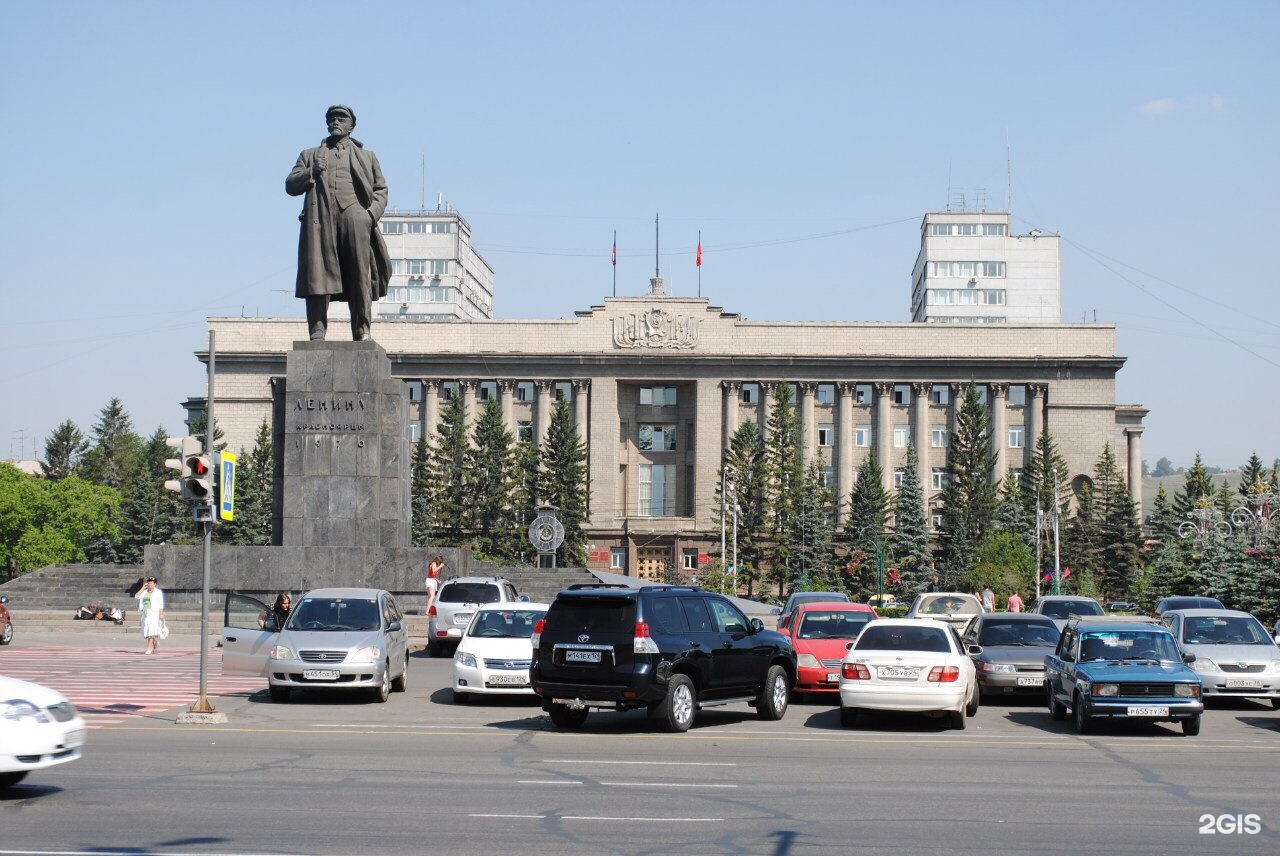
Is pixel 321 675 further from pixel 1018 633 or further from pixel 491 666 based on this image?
pixel 1018 633

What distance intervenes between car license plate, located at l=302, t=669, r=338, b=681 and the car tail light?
5446mm

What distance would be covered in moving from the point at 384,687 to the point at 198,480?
454 cm

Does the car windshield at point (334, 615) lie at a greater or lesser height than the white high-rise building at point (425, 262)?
lesser

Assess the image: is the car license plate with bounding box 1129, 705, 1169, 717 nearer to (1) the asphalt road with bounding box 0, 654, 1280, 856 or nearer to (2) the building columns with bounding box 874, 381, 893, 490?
(1) the asphalt road with bounding box 0, 654, 1280, 856

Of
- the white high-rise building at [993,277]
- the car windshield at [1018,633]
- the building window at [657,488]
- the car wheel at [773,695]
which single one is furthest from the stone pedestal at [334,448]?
the white high-rise building at [993,277]

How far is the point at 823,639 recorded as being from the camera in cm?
2402

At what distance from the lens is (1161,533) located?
95688mm

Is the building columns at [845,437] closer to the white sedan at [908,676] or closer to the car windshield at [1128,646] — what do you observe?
the car windshield at [1128,646]

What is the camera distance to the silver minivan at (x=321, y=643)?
2148 cm

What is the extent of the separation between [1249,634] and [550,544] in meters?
40.5

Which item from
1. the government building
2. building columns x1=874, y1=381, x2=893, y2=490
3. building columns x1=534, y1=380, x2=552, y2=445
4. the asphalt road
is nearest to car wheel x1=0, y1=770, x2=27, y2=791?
the asphalt road

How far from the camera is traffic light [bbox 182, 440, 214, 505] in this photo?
1925 cm

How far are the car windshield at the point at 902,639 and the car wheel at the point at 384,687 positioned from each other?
6.85m

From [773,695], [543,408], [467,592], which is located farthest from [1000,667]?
[543,408]
